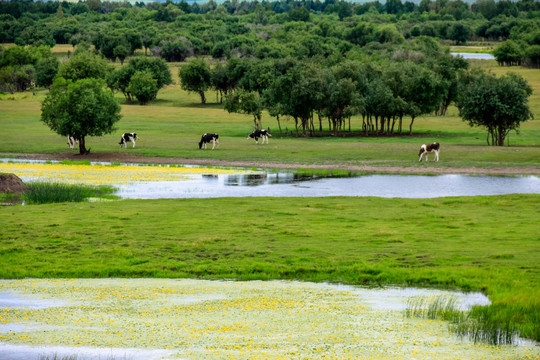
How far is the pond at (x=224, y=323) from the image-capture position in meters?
16.8

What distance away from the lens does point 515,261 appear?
26.3 metres

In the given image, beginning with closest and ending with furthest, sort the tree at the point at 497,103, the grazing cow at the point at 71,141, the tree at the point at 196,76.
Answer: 1. the grazing cow at the point at 71,141
2. the tree at the point at 497,103
3. the tree at the point at 196,76

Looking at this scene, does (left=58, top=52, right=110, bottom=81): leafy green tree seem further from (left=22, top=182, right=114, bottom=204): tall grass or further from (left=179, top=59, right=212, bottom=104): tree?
(left=22, top=182, right=114, bottom=204): tall grass

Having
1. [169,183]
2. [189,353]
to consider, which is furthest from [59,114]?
[189,353]

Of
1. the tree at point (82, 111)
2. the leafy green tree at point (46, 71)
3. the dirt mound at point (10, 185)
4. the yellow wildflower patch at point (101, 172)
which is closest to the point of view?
the dirt mound at point (10, 185)

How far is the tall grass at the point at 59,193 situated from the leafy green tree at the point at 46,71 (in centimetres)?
11764

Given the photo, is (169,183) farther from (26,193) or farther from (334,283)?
(334,283)

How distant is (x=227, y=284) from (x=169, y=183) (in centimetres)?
3026

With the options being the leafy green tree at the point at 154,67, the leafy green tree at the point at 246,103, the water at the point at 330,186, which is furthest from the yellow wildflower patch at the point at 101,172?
the leafy green tree at the point at 154,67

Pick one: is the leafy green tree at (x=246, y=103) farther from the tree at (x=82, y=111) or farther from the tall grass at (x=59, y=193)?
the tall grass at (x=59, y=193)

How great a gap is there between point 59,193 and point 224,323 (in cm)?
2838

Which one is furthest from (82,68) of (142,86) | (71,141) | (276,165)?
(276,165)

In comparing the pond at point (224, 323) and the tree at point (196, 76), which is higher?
the tree at point (196, 76)

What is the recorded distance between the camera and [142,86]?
140 m
